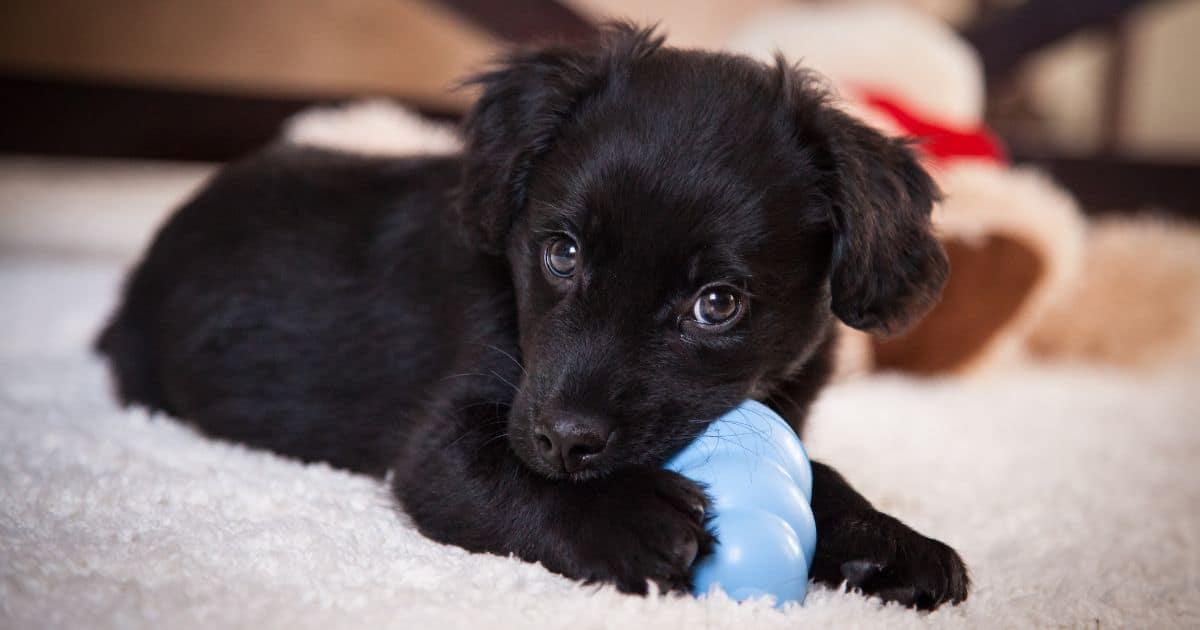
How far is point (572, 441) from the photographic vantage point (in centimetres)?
145

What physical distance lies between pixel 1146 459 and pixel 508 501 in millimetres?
2125

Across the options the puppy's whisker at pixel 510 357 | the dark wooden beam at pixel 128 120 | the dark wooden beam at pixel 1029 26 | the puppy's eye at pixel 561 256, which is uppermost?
the dark wooden beam at pixel 1029 26

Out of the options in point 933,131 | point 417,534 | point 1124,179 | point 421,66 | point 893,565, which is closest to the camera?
point 893,565

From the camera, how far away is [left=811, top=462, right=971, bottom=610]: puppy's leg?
151 cm

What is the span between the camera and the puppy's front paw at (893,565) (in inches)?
59.3

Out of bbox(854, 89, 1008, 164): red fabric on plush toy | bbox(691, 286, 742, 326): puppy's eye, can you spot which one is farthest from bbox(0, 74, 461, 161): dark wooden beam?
bbox(691, 286, 742, 326): puppy's eye

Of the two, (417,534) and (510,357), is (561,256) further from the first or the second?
(417,534)

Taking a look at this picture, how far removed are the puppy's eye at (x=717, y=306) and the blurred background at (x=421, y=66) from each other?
110cm

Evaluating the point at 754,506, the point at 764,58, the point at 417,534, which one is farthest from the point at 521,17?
the point at 754,506

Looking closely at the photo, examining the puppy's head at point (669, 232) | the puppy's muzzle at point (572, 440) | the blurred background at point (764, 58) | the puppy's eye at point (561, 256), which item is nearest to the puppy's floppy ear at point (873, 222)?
the puppy's head at point (669, 232)

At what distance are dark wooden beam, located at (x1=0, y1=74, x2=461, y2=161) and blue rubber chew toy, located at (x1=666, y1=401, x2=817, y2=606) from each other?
3.49m

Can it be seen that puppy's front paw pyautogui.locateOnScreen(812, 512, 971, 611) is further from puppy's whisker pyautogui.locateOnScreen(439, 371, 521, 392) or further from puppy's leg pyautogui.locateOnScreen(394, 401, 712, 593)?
puppy's whisker pyautogui.locateOnScreen(439, 371, 521, 392)

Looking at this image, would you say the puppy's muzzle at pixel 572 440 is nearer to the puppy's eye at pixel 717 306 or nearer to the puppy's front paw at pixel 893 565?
the puppy's eye at pixel 717 306

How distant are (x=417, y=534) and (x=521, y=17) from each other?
127 inches
